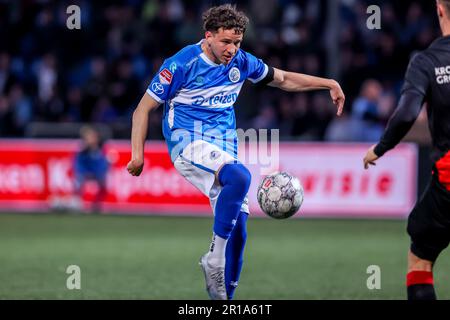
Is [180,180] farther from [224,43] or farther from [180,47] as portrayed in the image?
[224,43]

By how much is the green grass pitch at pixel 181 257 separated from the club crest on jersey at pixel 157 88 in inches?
76.9

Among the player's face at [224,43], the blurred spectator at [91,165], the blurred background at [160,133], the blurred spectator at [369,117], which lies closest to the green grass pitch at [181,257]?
the blurred background at [160,133]

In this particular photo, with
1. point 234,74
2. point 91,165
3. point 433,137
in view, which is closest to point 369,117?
point 91,165

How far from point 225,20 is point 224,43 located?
166mm

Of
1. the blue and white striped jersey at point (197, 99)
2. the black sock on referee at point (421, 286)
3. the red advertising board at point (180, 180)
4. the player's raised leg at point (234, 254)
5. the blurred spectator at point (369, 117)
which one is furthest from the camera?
the blurred spectator at point (369, 117)

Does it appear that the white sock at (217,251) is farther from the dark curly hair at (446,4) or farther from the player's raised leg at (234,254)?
the dark curly hair at (446,4)

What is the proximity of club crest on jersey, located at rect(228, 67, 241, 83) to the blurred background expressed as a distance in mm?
3434

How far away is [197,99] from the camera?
7.23 meters

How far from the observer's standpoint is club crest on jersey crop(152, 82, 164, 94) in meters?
7.07

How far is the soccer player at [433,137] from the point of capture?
5699 mm

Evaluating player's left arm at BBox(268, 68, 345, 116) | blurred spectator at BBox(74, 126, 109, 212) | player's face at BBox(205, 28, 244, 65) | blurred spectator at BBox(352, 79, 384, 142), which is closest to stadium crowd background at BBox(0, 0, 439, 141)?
blurred spectator at BBox(352, 79, 384, 142)

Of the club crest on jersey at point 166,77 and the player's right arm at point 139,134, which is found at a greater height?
the club crest on jersey at point 166,77
